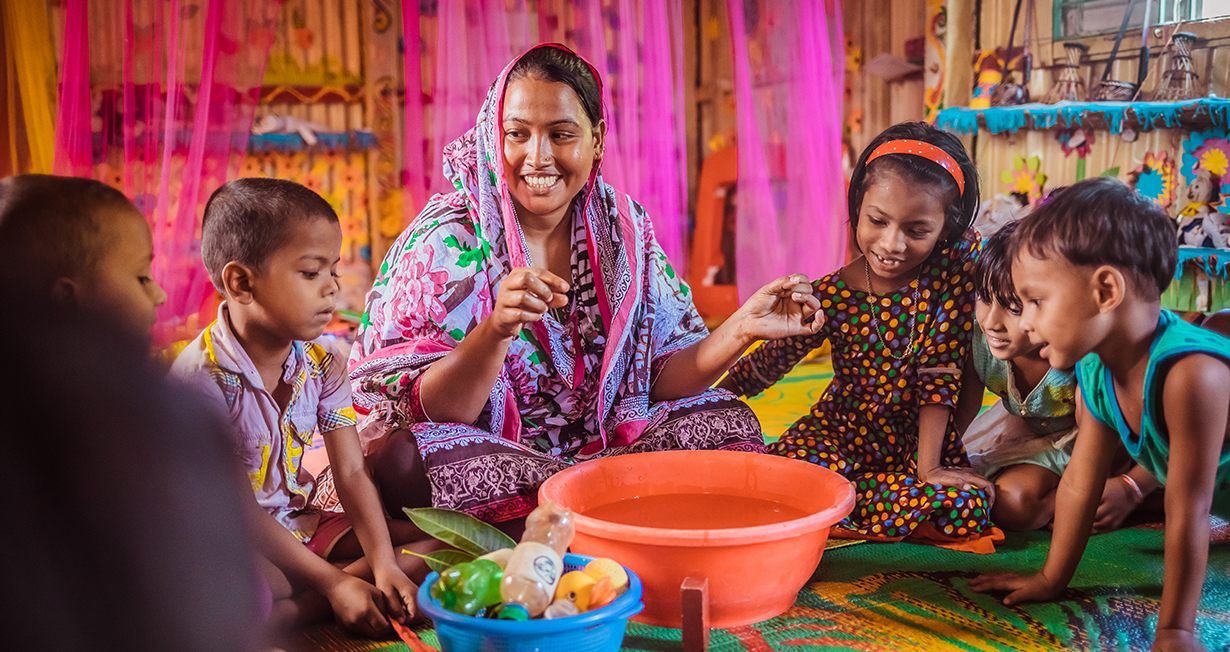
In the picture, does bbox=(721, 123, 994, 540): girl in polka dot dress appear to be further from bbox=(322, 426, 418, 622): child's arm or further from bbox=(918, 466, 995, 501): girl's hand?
bbox=(322, 426, 418, 622): child's arm

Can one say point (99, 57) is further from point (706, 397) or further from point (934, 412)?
point (934, 412)

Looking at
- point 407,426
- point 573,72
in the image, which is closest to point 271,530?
point 407,426

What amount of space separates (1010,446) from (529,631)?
1.45m

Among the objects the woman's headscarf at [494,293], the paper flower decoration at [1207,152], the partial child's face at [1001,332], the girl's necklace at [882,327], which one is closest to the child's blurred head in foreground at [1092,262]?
the partial child's face at [1001,332]

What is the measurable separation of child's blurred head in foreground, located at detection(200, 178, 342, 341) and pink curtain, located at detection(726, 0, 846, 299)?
9.89 feet

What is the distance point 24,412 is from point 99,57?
3766mm

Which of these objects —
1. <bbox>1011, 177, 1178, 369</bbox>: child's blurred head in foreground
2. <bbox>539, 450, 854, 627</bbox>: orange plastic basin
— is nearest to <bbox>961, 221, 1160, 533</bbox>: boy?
<bbox>1011, 177, 1178, 369</bbox>: child's blurred head in foreground

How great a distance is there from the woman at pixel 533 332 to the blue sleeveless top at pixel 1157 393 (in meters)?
0.57

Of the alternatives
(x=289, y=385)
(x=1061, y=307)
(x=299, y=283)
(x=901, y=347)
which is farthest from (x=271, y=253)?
Result: (x=901, y=347)

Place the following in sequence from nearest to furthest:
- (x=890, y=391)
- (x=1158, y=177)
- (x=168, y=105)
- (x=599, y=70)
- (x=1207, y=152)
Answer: (x=890, y=391)
(x=1207, y=152)
(x=1158, y=177)
(x=168, y=105)
(x=599, y=70)

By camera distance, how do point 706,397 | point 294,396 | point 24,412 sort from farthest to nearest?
1. point 706,397
2. point 294,396
3. point 24,412

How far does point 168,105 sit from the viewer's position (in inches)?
142

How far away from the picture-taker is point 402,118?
16.0 feet

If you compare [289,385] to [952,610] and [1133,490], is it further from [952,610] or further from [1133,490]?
[1133,490]
